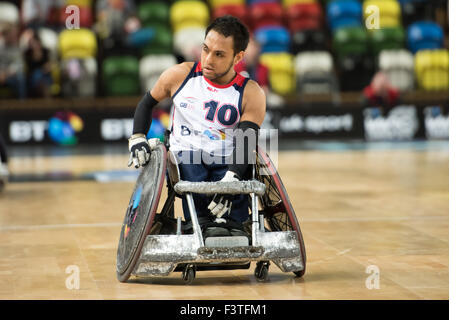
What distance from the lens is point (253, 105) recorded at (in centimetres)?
555

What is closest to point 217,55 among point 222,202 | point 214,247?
point 222,202

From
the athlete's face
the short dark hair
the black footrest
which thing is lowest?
the black footrest

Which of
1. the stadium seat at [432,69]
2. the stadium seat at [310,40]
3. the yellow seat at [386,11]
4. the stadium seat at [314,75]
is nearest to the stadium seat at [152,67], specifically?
the stadium seat at [314,75]

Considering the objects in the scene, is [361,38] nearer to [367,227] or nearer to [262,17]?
[262,17]

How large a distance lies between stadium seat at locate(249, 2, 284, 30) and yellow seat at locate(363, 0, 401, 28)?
204 centimetres

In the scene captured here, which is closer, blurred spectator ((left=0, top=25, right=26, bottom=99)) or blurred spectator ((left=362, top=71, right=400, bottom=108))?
blurred spectator ((left=0, top=25, right=26, bottom=99))

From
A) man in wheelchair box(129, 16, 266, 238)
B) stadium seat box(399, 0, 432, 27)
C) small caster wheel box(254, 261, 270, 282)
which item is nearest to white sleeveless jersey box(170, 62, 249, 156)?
man in wheelchair box(129, 16, 266, 238)

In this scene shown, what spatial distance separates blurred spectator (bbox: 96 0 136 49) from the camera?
18812 mm

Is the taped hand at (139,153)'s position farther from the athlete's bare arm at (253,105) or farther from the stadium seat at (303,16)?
the stadium seat at (303,16)

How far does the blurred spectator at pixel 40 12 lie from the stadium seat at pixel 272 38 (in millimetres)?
4401

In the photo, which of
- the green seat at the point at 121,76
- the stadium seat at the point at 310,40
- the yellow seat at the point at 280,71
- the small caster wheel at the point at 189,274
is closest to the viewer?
the small caster wheel at the point at 189,274

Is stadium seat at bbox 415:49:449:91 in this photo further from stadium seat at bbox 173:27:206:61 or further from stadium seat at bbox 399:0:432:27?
stadium seat at bbox 173:27:206:61

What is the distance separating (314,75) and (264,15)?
1.97 meters

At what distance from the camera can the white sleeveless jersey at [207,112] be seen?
555cm
